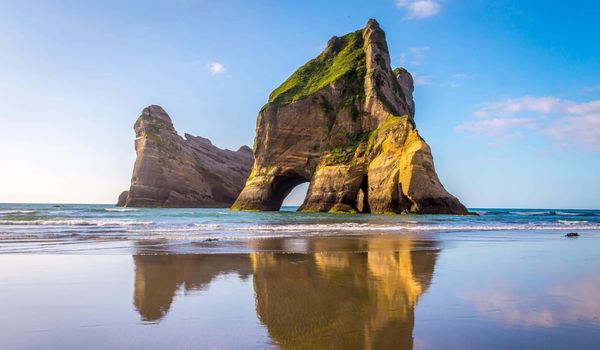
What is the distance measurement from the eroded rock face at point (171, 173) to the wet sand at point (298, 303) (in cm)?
7371

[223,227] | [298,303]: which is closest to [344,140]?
[223,227]

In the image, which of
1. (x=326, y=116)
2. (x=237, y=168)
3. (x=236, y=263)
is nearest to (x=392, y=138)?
(x=326, y=116)

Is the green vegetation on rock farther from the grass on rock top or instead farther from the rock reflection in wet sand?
the rock reflection in wet sand

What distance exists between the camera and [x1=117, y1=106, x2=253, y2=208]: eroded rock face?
78.9 metres

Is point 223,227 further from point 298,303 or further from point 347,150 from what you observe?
point 347,150

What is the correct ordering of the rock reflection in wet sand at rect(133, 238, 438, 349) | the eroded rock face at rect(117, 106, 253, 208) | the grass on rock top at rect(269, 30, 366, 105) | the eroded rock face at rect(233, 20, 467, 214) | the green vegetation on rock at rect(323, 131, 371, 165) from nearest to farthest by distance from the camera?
the rock reflection in wet sand at rect(133, 238, 438, 349) → the eroded rock face at rect(233, 20, 467, 214) → the green vegetation on rock at rect(323, 131, 371, 165) → the grass on rock top at rect(269, 30, 366, 105) → the eroded rock face at rect(117, 106, 253, 208)

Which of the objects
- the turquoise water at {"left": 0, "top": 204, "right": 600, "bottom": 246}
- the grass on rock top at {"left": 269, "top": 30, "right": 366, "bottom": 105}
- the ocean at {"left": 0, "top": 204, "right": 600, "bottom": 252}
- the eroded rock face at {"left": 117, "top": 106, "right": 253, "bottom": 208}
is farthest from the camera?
the eroded rock face at {"left": 117, "top": 106, "right": 253, "bottom": 208}

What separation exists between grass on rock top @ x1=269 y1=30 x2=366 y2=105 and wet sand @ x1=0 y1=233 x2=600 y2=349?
52.4 meters

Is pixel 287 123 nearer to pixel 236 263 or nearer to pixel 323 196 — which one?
pixel 323 196

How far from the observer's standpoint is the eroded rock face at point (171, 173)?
7888 cm

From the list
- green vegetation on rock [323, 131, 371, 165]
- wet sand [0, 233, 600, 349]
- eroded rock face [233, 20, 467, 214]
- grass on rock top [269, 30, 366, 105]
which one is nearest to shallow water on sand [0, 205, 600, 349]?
wet sand [0, 233, 600, 349]

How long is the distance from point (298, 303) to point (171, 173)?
80.7m

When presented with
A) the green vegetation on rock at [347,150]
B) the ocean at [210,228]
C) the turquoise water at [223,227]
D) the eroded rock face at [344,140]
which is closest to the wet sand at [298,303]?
the ocean at [210,228]

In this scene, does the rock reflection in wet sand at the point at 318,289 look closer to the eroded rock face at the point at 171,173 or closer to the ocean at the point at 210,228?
the ocean at the point at 210,228
